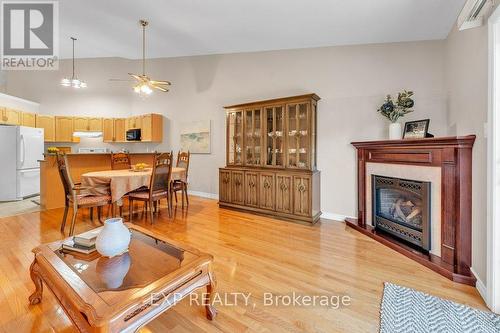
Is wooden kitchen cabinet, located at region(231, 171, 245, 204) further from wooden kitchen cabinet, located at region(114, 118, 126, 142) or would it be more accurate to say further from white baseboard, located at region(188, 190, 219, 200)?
wooden kitchen cabinet, located at region(114, 118, 126, 142)

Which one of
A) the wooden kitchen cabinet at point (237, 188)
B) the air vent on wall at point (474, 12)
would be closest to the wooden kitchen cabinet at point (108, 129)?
the wooden kitchen cabinet at point (237, 188)

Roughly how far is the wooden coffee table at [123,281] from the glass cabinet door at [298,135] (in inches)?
98.0

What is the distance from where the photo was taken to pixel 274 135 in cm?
390

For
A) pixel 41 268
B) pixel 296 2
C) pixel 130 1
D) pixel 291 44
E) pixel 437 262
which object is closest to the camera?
pixel 41 268

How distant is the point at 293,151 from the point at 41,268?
3167 millimetres

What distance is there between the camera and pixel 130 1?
127 inches

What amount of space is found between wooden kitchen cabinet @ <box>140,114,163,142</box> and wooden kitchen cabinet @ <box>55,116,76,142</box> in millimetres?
1916

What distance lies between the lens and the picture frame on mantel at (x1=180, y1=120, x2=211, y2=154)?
5.29m

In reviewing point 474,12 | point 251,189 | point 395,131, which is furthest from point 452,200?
point 251,189

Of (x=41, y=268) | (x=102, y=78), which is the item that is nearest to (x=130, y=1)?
(x=41, y=268)

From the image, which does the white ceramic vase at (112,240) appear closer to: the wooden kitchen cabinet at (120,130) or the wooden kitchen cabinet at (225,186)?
the wooden kitchen cabinet at (225,186)

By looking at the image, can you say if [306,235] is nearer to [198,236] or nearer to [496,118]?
[198,236]

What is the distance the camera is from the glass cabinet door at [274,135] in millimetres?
3848

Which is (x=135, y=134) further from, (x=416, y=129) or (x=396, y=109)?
(x=416, y=129)
